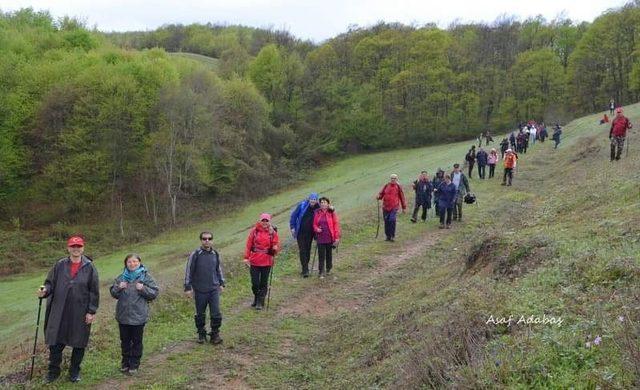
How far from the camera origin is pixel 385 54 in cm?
8019

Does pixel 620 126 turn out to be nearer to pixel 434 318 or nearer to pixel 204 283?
pixel 434 318

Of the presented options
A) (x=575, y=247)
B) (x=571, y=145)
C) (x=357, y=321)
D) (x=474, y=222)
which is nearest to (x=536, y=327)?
(x=575, y=247)

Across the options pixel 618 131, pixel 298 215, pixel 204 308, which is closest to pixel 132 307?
pixel 204 308

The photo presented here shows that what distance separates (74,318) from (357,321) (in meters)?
5.47

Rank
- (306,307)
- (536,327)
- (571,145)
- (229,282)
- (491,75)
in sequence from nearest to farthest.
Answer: (536,327)
(306,307)
(229,282)
(571,145)
(491,75)

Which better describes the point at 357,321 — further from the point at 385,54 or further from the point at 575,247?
the point at 385,54

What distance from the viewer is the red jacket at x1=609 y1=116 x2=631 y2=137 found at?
22.8 metres

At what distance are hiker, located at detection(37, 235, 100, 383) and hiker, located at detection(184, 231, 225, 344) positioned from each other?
2002 mm

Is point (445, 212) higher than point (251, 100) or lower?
lower

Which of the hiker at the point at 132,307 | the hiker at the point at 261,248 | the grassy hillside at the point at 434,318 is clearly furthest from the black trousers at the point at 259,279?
the hiker at the point at 132,307

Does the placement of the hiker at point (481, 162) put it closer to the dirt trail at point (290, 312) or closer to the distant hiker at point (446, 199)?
the distant hiker at point (446, 199)

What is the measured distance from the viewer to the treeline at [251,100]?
4712cm

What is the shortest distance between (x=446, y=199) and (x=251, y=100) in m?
42.5

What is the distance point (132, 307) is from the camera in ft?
30.1
